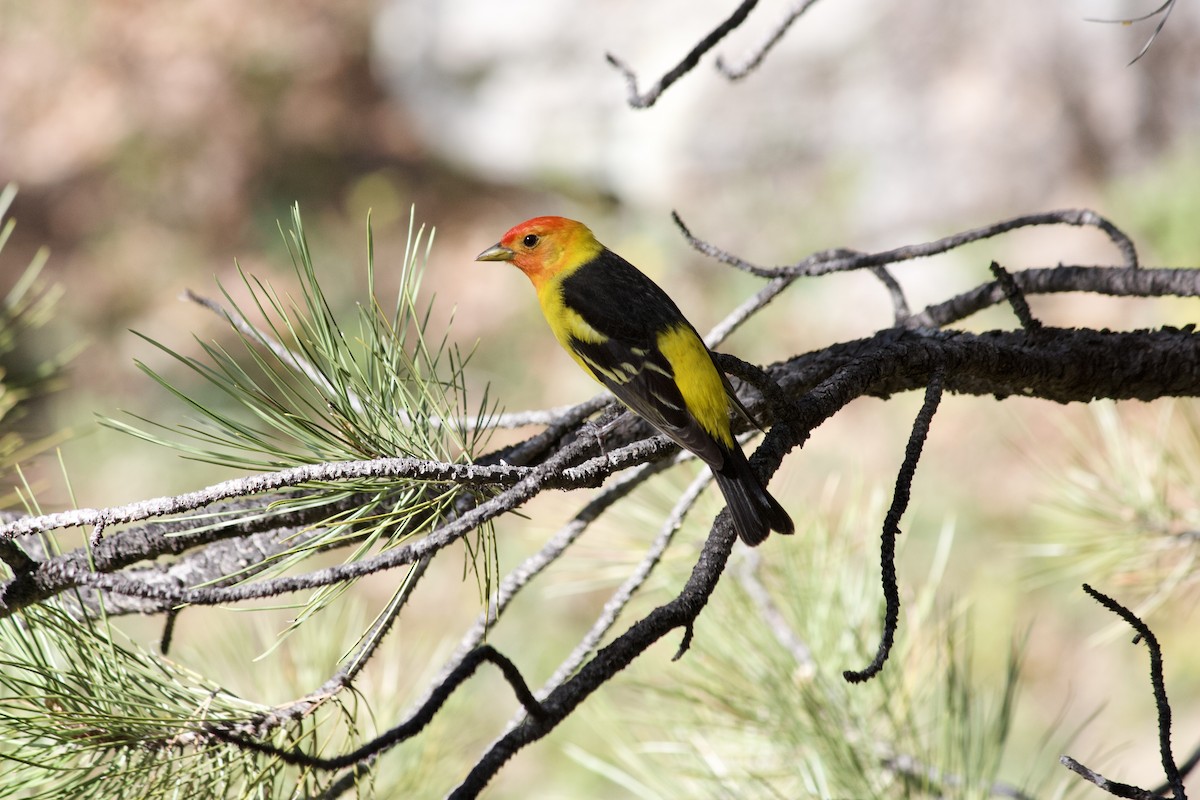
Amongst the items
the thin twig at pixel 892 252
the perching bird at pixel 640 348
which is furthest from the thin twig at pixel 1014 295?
the perching bird at pixel 640 348

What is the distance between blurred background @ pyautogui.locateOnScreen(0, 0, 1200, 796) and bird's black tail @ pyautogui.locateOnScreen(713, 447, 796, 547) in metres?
3.66

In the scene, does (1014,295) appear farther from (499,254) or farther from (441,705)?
(499,254)

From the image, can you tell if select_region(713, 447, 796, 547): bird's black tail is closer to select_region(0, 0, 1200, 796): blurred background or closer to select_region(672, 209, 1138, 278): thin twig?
select_region(672, 209, 1138, 278): thin twig

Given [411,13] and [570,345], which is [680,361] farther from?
[411,13]

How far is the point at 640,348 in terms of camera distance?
202 centimetres

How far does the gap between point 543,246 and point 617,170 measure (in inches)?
181

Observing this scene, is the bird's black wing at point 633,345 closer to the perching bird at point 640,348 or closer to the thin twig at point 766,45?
the perching bird at point 640,348

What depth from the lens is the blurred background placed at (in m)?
5.52

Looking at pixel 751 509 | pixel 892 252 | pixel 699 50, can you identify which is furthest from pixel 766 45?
pixel 751 509

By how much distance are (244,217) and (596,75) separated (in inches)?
113

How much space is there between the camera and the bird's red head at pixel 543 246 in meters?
2.61

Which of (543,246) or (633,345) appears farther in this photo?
(543,246)

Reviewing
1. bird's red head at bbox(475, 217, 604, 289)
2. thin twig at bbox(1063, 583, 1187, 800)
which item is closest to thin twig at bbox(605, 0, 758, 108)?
thin twig at bbox(1063, 583, 1187, 800)

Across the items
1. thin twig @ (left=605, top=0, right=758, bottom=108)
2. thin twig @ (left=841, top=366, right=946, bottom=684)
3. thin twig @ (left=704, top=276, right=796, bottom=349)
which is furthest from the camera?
thin twig @ (left=704, top=276, right=796, bottom=349)
